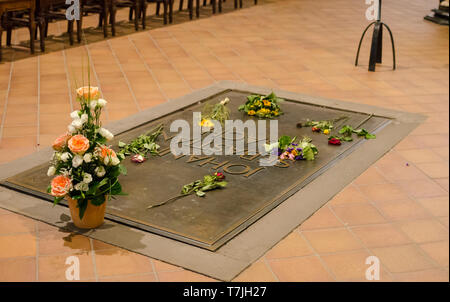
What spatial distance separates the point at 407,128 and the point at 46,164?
342 centimetres

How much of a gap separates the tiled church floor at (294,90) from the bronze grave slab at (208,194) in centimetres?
33

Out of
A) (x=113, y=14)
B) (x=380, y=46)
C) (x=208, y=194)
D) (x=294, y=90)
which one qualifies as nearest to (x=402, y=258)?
(x=208, y=194)

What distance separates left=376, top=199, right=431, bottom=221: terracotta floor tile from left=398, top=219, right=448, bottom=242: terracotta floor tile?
0.29ft

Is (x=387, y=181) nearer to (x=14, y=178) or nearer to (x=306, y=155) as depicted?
(x=306, y=155)

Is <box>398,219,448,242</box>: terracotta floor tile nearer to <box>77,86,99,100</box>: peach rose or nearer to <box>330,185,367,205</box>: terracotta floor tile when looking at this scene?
<box>330,185,367,205</box>: terracotta floor tile

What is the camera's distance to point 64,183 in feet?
12.4

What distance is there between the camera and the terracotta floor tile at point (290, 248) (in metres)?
3.86

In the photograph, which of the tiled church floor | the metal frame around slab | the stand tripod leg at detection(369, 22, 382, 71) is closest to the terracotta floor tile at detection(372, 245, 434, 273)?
the tiled church floor

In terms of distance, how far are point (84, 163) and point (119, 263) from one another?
66 cm

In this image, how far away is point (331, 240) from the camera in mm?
4043

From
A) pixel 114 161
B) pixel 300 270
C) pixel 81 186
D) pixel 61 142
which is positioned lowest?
pixel 300 270

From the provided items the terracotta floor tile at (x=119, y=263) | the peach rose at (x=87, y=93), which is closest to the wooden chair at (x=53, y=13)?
the peach rose at (x=87, y=93)

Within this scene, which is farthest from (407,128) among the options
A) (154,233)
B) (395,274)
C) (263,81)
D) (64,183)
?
(64,183)

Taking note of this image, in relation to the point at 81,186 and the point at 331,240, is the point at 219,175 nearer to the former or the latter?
the point at 331,240
